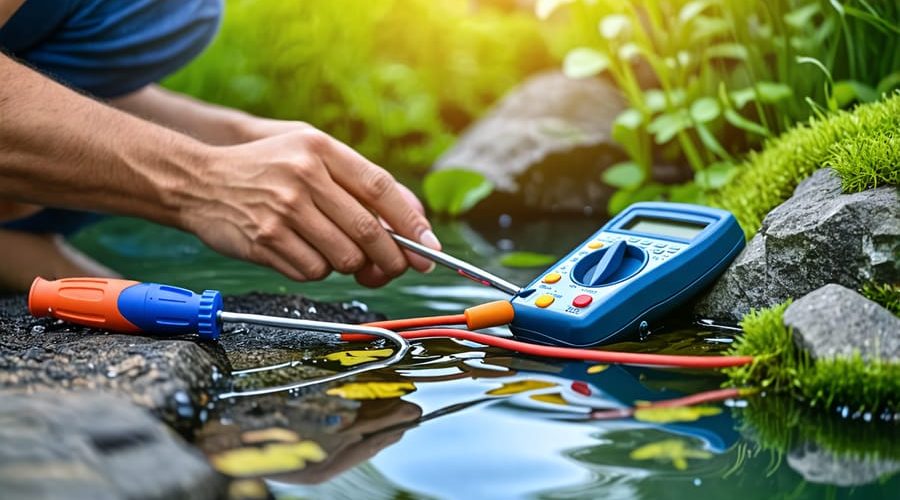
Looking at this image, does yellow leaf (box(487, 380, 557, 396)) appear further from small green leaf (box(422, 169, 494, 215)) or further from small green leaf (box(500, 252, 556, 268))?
small green leaf (box(422, 169, 494, 215))

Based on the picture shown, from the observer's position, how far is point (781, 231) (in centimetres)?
137

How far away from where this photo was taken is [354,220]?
4.85 ft

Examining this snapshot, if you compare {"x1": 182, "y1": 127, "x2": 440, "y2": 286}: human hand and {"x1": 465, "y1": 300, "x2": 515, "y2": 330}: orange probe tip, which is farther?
{"x1": 182, "y1": 127, "x2": 440, "y2": 286}: human hand

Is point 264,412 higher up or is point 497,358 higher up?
point 264,412

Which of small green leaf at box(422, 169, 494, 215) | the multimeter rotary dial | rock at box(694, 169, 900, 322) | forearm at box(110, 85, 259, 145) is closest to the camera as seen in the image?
rock at box(694, 169, 900, 322)

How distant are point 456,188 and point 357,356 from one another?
1.61 metres

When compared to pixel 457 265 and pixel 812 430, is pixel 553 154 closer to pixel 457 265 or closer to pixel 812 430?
pixel 457 265

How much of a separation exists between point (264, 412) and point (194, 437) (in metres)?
0.09

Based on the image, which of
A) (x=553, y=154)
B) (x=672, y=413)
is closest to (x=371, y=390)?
(x=672, y=413)

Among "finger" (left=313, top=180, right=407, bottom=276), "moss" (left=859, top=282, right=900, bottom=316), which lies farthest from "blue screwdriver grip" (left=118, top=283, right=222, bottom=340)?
"moss" (left=859, top=282, right=900, bottom=316)

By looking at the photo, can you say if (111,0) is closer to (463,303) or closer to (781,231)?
(463,303)

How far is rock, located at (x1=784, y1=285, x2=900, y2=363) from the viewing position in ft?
3.44

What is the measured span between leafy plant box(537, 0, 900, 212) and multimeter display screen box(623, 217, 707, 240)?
0.43 metres

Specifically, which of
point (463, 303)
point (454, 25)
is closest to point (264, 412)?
point (463, 303)
